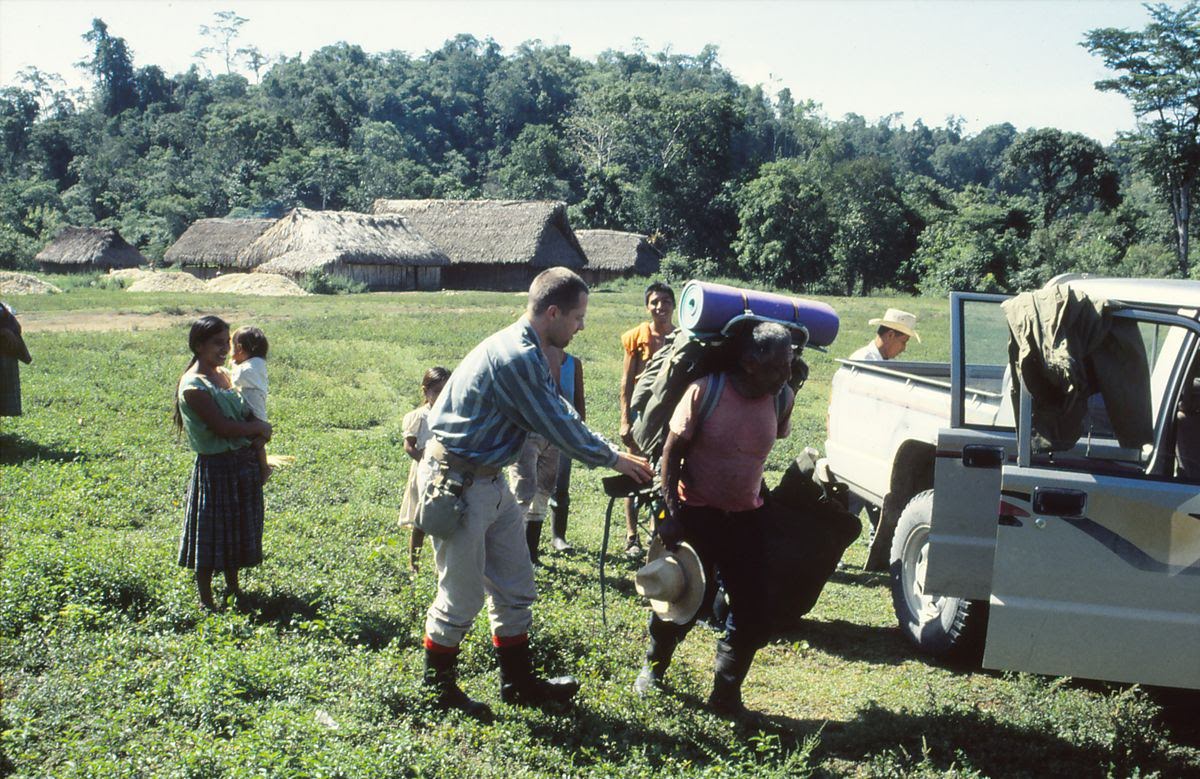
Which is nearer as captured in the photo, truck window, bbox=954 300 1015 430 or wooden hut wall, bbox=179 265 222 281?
truck window, bbox=954 300 1015 430

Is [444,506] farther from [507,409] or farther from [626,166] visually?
[626,166]

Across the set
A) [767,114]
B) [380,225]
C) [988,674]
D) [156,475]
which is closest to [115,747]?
[988,674]

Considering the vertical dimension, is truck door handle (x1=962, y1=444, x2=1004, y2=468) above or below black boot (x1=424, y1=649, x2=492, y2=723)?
above

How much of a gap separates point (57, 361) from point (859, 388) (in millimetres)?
15372

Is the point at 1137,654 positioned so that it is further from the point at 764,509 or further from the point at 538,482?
the point at 538,482

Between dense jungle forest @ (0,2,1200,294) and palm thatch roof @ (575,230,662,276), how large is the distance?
5.64 ft

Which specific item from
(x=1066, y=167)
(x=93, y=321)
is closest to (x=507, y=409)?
(x=93, y=321)

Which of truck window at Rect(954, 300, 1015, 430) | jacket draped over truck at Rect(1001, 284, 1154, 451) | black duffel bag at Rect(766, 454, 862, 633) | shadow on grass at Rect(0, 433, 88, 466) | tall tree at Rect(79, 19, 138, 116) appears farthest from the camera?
tall tree at Rect(79, 19, 138, 116)

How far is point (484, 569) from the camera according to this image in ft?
15.1

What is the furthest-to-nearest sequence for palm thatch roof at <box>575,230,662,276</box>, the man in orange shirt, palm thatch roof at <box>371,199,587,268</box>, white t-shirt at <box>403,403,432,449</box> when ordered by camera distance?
palm thatch roof at <box>575,230,662,276</box>
palm thatch roof at <box>371,199,587,268</box>
the man in orange shirt
white t-shirt at <box>403,403,432,449</box>

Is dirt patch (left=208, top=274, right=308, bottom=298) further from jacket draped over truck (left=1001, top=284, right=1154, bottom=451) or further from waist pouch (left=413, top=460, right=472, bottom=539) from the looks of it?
jacket draped over truck (left=1001, top=284, right=1154, bottom=451)

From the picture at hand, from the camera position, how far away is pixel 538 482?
269 inches

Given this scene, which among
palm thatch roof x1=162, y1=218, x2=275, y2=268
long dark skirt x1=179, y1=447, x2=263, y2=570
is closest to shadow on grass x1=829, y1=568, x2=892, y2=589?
long dark skirt x1=179, y1=447, x2=263, y2=570

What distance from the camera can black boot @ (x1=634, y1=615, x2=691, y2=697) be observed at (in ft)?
15.8
